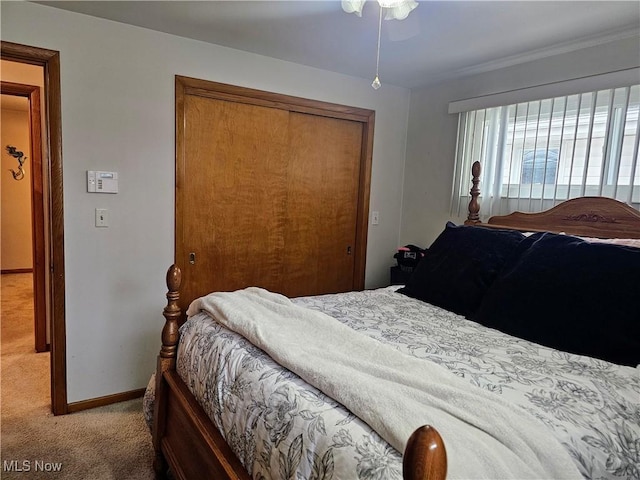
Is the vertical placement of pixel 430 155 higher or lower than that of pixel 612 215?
higher

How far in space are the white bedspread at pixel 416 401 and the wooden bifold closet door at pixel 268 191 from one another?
144 cm

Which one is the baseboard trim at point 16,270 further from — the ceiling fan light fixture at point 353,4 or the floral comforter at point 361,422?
the ceiling fan light fixture at point 353,4

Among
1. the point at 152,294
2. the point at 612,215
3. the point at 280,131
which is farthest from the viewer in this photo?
the point at 280,131

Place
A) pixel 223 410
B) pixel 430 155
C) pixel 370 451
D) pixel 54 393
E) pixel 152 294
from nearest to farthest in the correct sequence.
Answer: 1. pixel 370 451
2. pixel 223 410
3. pixel 54 393
4. pixel 152 294
5. pixel 430 155

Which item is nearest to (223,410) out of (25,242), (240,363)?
(240,363)

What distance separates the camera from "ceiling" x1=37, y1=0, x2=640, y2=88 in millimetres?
1961

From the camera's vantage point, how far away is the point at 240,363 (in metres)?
1.32

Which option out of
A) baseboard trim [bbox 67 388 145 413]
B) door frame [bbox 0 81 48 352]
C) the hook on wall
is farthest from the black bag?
the hook on wall

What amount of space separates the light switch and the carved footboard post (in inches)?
33.3

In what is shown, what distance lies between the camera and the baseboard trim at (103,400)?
2400mm

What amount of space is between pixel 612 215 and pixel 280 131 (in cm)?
213

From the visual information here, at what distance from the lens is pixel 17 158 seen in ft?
→ 18.7

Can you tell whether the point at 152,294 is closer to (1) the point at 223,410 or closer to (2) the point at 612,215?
(1) the point at 223,410

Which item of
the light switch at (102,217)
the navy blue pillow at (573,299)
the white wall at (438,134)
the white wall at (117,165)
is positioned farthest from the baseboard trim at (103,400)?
the white wall at (438,134)
